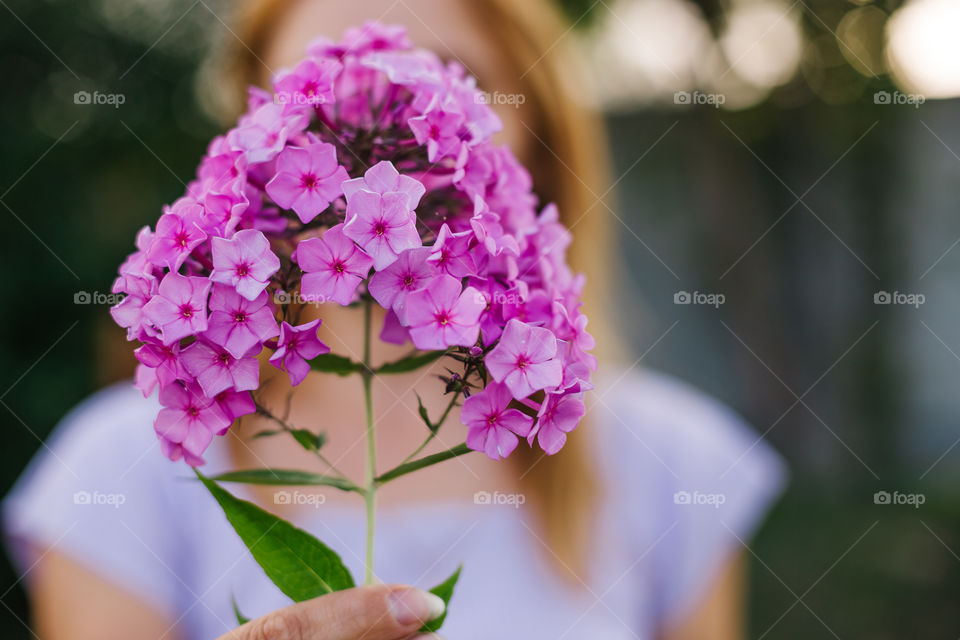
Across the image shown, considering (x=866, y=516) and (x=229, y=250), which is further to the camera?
(x=866, y=516)

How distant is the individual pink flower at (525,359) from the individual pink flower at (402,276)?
0.46 feet

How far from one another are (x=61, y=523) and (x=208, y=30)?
9.12ft

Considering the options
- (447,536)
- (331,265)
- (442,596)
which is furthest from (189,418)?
(447,536)

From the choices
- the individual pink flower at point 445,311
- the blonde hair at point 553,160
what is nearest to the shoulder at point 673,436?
the blonde hair at point 553,160

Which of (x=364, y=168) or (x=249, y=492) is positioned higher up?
(x=364, y=168)

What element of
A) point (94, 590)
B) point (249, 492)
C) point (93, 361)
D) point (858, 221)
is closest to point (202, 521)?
point (249, 492)

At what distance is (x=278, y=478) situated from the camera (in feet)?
3.84

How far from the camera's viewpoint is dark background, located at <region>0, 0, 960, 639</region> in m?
3.94

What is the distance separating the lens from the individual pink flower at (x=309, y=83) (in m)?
1.21

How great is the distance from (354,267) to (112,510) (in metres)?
1.78

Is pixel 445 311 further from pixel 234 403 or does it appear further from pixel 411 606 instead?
pixel 411 606

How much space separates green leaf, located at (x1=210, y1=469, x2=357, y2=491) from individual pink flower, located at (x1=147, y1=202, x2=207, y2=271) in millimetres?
333

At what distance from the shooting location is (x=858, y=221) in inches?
296

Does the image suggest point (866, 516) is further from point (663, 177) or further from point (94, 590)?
point (94, 590)
